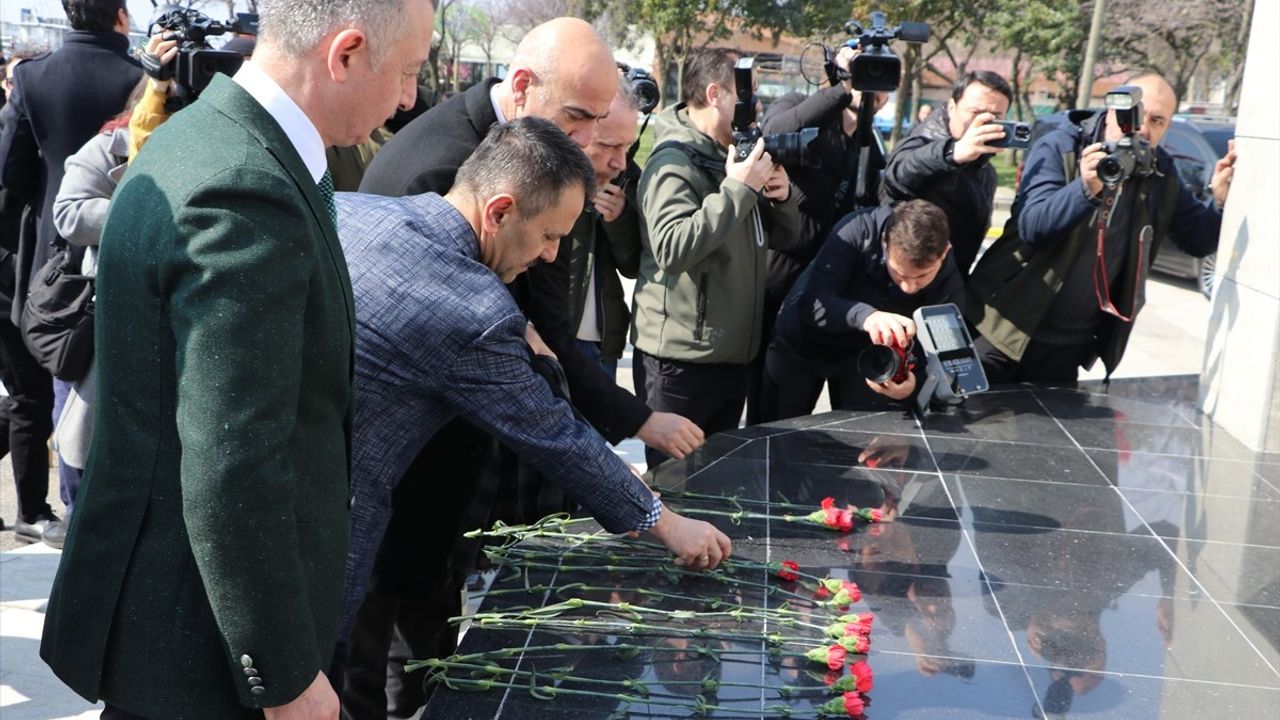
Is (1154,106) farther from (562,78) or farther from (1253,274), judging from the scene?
(562,78)

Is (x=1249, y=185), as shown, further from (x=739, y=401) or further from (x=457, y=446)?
(x=457, y=446)

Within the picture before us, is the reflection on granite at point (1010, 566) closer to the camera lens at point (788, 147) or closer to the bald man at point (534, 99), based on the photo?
the camera lens at point (788, 147)

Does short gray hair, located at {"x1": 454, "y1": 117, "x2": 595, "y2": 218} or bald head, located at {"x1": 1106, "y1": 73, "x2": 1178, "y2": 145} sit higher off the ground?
short gray hair, located at {"x1": 454, "y1": 117, "x2": 595, "y2": 218}

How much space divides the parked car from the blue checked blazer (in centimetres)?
1051

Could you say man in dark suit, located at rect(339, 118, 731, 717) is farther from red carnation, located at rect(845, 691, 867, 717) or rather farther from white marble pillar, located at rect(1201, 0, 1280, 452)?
white marble pillar, located at rect(1201, 0, 1280, 452)

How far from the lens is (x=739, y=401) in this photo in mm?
4363

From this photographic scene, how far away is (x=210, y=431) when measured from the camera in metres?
1.46

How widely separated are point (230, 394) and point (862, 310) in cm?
283

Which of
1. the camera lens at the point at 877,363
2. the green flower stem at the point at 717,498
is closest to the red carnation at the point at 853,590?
the green flower stem at the point at 717,498

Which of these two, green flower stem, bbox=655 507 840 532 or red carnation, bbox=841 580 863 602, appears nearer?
red carnation, bbox=841 580 863 602

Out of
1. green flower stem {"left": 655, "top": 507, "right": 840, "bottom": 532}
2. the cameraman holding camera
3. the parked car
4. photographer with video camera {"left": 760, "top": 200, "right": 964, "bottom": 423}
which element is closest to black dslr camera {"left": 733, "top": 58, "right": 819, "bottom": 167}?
photographer with video camera {"left": 760, "top": 200, "right": 964, "bottom": 423}

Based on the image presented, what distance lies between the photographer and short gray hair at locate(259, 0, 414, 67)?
5.16ft

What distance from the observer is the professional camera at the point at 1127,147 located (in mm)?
4164

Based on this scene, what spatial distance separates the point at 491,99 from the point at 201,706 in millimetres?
1763
